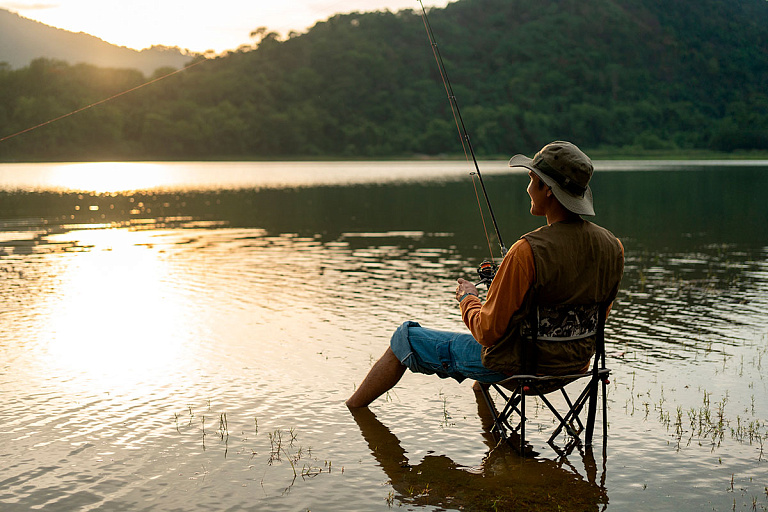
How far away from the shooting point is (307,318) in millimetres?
10125

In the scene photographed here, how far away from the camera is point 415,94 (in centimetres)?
14825

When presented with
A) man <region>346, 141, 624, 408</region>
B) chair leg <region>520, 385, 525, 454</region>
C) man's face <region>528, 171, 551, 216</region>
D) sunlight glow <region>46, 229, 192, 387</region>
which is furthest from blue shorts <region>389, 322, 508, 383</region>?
sunlight glow <region>46, 229, 192, 387</region>

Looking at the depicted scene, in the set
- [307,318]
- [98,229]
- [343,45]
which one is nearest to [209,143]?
[343,45]

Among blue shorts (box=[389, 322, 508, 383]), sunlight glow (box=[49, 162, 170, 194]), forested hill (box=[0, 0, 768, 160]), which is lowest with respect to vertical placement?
blue shorts (box=[389, 322, 508, 383])

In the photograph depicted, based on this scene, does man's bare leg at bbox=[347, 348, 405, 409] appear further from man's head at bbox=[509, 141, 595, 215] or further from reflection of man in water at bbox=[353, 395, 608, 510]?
man's head at bbox=[509, 141, 595, 215]

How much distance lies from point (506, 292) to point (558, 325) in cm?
40

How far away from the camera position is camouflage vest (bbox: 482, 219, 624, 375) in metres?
4.49

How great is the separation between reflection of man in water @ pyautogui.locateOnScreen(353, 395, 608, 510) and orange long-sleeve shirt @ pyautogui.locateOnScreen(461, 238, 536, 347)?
0.86 m

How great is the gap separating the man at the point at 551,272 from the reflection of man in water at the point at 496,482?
603 millimetres

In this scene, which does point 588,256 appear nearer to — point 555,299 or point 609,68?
point 555,299

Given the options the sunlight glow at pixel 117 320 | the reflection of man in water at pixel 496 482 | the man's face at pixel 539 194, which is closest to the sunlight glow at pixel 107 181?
Result: the sunlight glow at pixel 117 320

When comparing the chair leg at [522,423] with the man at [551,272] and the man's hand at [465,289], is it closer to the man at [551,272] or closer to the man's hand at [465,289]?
the man at [551,272]

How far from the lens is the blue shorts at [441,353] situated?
5.01m

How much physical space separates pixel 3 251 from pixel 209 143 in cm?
12004
